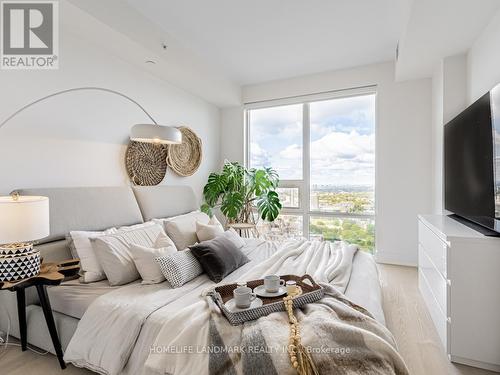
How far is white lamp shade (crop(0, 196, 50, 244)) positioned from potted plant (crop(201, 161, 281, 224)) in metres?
2.42

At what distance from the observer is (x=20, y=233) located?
5.16 feet

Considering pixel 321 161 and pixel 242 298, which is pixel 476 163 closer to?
pixel 242 298

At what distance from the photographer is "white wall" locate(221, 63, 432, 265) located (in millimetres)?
3660

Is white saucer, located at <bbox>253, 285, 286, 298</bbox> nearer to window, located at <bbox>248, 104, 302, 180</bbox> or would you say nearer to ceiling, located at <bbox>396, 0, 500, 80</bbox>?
ceiling, located at <bbox>396, 0, 500, 80</bbox>

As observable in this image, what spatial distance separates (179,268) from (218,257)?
0.99 ft

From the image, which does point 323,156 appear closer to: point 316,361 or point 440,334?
point 440,334

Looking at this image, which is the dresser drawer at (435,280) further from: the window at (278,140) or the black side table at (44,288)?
the black side table at (44,288)

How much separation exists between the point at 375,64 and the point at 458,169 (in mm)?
2077

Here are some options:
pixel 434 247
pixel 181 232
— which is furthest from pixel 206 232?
pixel 434 247

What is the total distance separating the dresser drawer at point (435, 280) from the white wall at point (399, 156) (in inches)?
43.3

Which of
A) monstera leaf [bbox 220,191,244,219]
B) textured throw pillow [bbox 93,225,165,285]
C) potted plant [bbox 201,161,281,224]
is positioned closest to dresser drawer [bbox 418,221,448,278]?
potted plant [bbox 201,161,281,224]

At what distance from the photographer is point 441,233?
6.42 ft

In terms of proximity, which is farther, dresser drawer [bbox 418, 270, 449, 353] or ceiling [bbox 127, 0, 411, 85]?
ceiling [bbox 127, 0, 411, 85]

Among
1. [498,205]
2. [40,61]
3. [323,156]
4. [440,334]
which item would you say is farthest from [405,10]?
[40,61]
